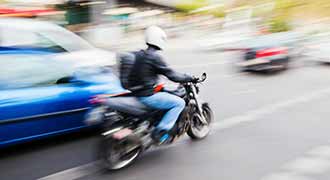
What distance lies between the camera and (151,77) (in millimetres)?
4508

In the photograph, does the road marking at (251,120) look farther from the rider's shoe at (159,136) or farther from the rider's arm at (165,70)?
the rider's arm at (165,70)

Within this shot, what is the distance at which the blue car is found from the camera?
452cm

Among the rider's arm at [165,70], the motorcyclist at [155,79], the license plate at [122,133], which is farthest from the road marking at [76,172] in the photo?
the rider's arm at [165,70]

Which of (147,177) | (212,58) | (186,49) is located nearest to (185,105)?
(147,177)

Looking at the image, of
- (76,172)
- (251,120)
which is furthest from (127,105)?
(251,120)

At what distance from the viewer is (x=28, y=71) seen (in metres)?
5.00

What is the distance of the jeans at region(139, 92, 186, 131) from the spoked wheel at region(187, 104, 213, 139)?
0.63 m

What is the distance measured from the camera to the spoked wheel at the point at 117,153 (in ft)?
14.2

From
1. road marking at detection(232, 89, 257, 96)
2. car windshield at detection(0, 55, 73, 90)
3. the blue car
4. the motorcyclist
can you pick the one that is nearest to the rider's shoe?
the motorcyclist

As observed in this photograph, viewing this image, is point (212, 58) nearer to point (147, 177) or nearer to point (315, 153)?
point (315, 153)

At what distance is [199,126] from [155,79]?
122cm

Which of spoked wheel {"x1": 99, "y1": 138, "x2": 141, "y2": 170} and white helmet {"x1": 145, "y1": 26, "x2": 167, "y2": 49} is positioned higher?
white helmet {"x1": 145, "y1": 26, "x2": 167, "y2": 49}

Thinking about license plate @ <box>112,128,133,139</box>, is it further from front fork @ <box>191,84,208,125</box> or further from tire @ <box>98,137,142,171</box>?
front fork @ <box>191,84,208,125</box>

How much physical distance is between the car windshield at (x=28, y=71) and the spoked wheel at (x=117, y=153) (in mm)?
1230
